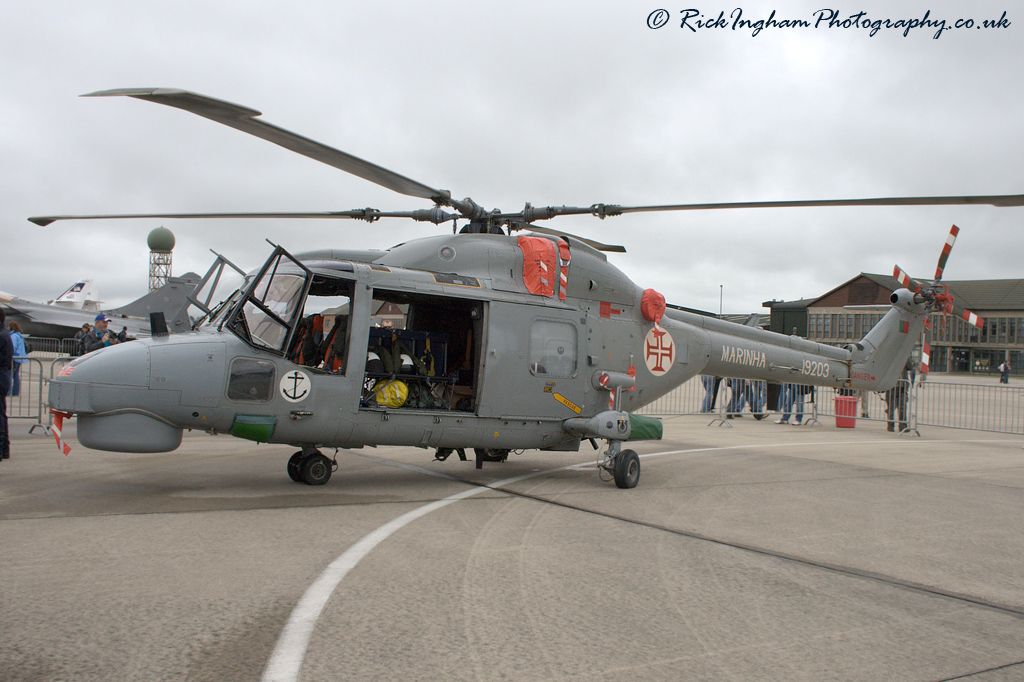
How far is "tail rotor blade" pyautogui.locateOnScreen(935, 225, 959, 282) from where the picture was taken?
44.5ft

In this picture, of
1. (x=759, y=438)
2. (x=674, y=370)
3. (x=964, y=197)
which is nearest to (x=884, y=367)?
(x=759, y=438)

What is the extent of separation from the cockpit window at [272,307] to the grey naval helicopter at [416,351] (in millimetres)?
16

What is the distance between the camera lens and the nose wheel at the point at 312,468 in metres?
7.60

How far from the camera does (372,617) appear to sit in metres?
3.81

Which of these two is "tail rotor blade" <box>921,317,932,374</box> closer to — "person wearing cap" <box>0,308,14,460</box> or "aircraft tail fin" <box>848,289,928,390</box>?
"aircraft tail fin" <box>848,289,928,390</box>

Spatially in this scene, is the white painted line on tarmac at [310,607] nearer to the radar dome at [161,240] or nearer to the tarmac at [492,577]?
the tarmac at [492,577]

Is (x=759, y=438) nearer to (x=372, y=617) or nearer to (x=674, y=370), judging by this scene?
(x=674, y=370)

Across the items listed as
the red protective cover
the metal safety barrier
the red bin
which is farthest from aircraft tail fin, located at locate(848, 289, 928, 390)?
the red protective cover

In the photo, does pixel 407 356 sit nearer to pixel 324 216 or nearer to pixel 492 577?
pixel 324 216

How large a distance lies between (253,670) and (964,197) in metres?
6.91

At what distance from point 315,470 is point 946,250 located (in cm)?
1279

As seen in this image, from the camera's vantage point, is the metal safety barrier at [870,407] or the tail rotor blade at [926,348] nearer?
the tail rotor blade at [926,348]

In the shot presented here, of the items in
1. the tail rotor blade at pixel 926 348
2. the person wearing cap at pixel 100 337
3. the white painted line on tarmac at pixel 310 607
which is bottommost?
the white painted line on tarmac at pixel 310 607

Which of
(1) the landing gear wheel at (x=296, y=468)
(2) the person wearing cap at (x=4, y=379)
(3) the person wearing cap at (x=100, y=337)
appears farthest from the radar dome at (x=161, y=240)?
(1) the landing gear wheel at (x=296, y=468)
